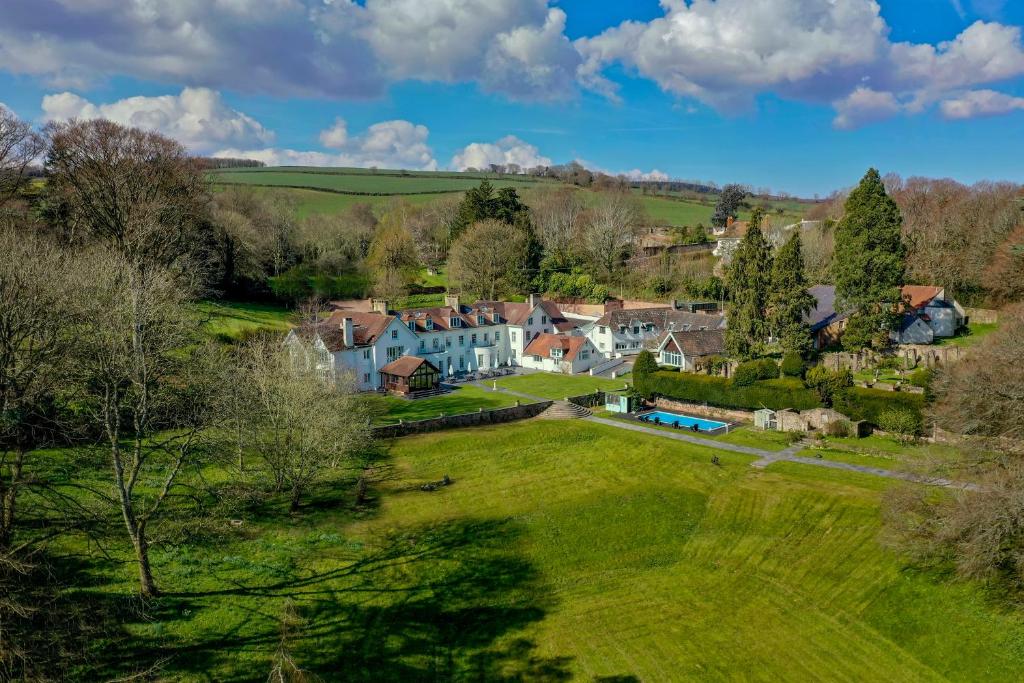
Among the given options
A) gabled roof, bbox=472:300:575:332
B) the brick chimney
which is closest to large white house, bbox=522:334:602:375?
gabled roof, bbox=472:300:575:332

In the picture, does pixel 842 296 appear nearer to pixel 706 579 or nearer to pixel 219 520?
pixel 706 579

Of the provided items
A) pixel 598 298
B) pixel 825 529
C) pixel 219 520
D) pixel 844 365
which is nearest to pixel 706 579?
pixel 825 529

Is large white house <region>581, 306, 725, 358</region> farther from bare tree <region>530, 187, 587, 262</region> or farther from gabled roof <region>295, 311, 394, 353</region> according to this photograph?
gabled roof <region>295, 311, 394, 353</region>

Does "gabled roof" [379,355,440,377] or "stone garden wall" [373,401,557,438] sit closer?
"stone garden wall" [373,401,557,438]

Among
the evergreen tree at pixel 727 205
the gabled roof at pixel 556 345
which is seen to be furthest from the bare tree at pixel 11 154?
the evergreen tree at pixel 727 205

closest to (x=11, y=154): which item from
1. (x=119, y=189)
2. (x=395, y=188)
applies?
(x=119, y=189)

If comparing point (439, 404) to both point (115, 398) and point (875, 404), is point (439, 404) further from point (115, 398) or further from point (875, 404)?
point (115, 398)

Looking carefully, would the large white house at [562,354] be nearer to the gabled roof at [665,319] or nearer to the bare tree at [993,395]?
the gabled roof at [665,319]
